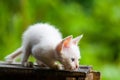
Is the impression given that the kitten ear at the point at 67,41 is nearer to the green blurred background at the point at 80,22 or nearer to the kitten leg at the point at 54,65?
the kitten leg at the point at 54,65

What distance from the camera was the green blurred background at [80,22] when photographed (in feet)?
8.24

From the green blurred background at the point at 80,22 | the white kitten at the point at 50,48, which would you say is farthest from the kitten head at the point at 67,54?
the green blurred background at the point at 80,22

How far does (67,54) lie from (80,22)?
1058mm

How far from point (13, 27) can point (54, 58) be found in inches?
41.7

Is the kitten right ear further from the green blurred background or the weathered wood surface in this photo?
the green blurred background

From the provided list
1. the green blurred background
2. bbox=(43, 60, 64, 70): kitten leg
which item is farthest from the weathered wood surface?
the green blurred background

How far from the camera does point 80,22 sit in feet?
8.35

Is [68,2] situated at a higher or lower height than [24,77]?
higher

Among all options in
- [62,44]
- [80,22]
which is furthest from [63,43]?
[80,22]

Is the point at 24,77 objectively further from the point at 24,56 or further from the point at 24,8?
the point at 24,8

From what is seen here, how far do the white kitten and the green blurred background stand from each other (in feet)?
3.04

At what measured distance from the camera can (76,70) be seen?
1456 mm

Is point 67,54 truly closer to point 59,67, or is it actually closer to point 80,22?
point 59,67

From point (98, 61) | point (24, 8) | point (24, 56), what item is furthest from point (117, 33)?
point (24, 56)
